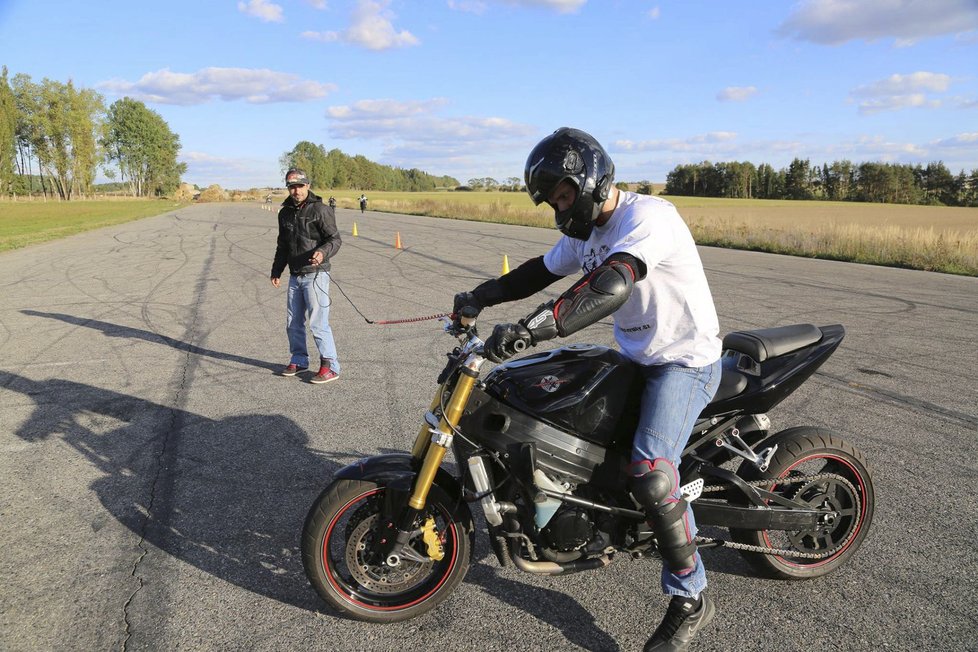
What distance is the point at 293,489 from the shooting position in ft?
13.4

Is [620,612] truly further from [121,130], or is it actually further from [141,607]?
[121,130]

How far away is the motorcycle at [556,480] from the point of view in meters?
2.63

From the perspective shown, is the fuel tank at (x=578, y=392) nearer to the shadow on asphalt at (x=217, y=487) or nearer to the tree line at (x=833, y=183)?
the shadow on asphalt at (x=217, y=487)

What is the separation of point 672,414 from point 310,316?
4908 millimetres

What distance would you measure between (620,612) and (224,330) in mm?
7382

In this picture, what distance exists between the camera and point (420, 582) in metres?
2.93

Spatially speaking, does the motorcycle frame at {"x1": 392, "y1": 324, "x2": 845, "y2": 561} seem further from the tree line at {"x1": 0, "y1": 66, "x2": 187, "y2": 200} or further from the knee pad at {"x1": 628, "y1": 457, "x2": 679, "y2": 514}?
the tree line at {"x1": 0, "y1": 66, "x2": 187, "y2": 200}

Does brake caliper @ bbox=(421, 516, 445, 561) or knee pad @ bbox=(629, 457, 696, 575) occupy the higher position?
knee pad @ bbox=(629, 457, 696, 575)

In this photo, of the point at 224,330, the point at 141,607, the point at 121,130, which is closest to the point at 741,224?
the point at 224,330

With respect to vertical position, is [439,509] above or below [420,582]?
above

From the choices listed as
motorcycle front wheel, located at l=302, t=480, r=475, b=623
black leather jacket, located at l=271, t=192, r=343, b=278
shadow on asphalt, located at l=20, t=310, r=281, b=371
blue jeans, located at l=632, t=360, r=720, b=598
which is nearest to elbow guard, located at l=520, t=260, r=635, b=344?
blue jeans, located at l=632, t=360, r=720, b=598

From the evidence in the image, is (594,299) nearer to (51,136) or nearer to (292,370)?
(292,370)

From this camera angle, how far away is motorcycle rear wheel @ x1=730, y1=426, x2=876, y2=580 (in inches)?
120

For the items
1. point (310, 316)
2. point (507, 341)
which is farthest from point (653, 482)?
point (310, 316)
